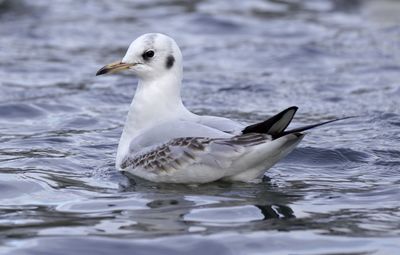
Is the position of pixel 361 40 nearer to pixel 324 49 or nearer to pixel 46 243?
pixel 324 49

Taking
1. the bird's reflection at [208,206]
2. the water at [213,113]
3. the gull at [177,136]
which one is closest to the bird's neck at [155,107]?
the gull at [177,136]

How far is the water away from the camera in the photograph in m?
6.34

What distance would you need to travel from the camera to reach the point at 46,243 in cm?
612

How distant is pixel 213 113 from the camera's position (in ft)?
36.3

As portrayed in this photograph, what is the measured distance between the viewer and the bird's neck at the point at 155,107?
8.08 m

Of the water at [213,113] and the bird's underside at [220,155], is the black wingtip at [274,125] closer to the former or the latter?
the bird's underside at [220,155]

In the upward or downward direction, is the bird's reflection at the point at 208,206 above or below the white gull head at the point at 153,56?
below

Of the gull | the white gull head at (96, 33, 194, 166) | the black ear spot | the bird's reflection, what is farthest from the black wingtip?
the black ear spot

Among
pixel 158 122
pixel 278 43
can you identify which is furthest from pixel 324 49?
pixel 158 122

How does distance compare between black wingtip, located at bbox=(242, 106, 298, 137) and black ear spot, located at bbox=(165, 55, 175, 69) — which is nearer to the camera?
black wingtip, located at bbox=(242, 106, 298, 137)

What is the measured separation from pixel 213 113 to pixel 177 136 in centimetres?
354

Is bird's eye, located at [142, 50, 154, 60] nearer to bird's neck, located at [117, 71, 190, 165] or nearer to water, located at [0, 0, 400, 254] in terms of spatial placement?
bird's neck, located at [117, 71, 190, 165]

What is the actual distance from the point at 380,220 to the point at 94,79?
678 centimetres

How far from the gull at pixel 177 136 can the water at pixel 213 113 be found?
5.1 inches
